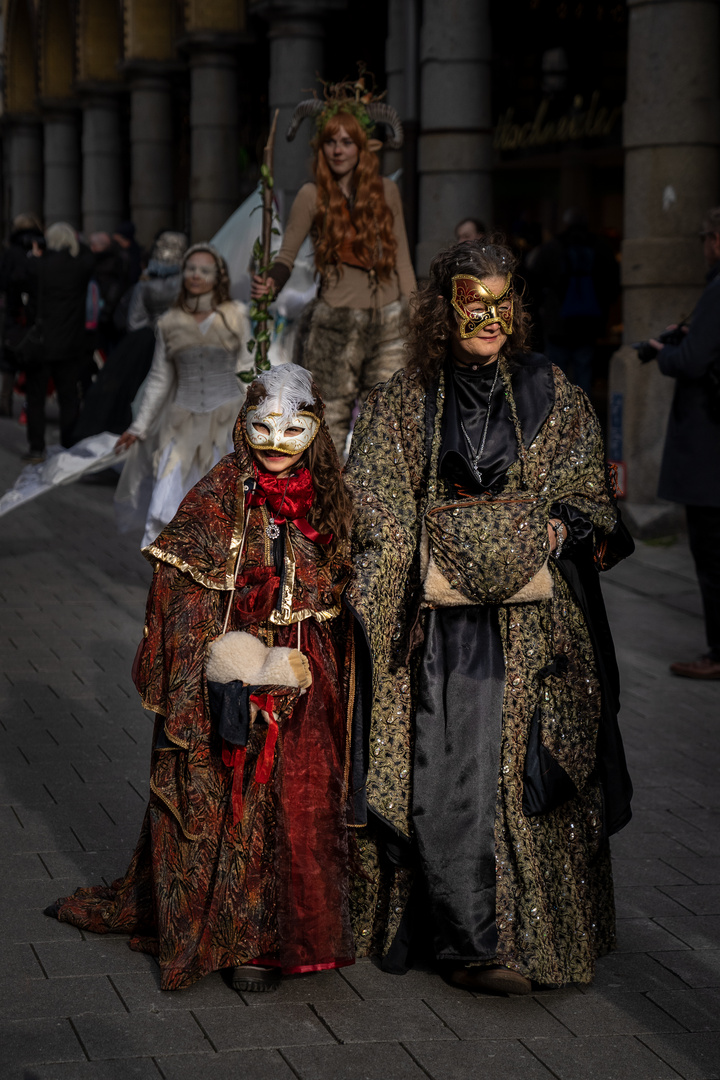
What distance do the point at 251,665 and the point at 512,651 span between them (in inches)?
25.5

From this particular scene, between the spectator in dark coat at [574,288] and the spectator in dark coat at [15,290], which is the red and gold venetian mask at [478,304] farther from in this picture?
the spectator in dark coat at [15,290]

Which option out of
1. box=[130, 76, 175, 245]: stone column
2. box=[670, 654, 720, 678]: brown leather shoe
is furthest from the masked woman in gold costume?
box=[130, 76, 175, 245]: stone column

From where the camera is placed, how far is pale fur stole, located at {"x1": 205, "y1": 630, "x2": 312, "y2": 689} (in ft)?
12.1

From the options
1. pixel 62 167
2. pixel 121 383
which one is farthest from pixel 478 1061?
pixel 62 167

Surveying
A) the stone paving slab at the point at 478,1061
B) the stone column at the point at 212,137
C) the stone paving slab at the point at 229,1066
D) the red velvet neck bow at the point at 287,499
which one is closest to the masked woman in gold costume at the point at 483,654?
the red velvet neck bow at the point at 287,499

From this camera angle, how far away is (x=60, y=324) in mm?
13812

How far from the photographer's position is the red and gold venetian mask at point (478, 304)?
12.9 feet

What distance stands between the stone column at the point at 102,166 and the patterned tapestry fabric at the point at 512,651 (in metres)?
20.6

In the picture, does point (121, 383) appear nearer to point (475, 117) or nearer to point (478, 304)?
point (475, 117)

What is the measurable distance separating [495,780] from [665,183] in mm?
7355

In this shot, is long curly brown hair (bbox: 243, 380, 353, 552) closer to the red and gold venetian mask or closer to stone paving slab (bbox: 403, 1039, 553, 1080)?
the red and gold venetian mask

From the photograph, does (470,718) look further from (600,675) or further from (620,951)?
→ (620,951)

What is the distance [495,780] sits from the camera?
150 inches

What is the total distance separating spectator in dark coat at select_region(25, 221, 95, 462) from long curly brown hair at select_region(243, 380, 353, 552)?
9.94 metres
